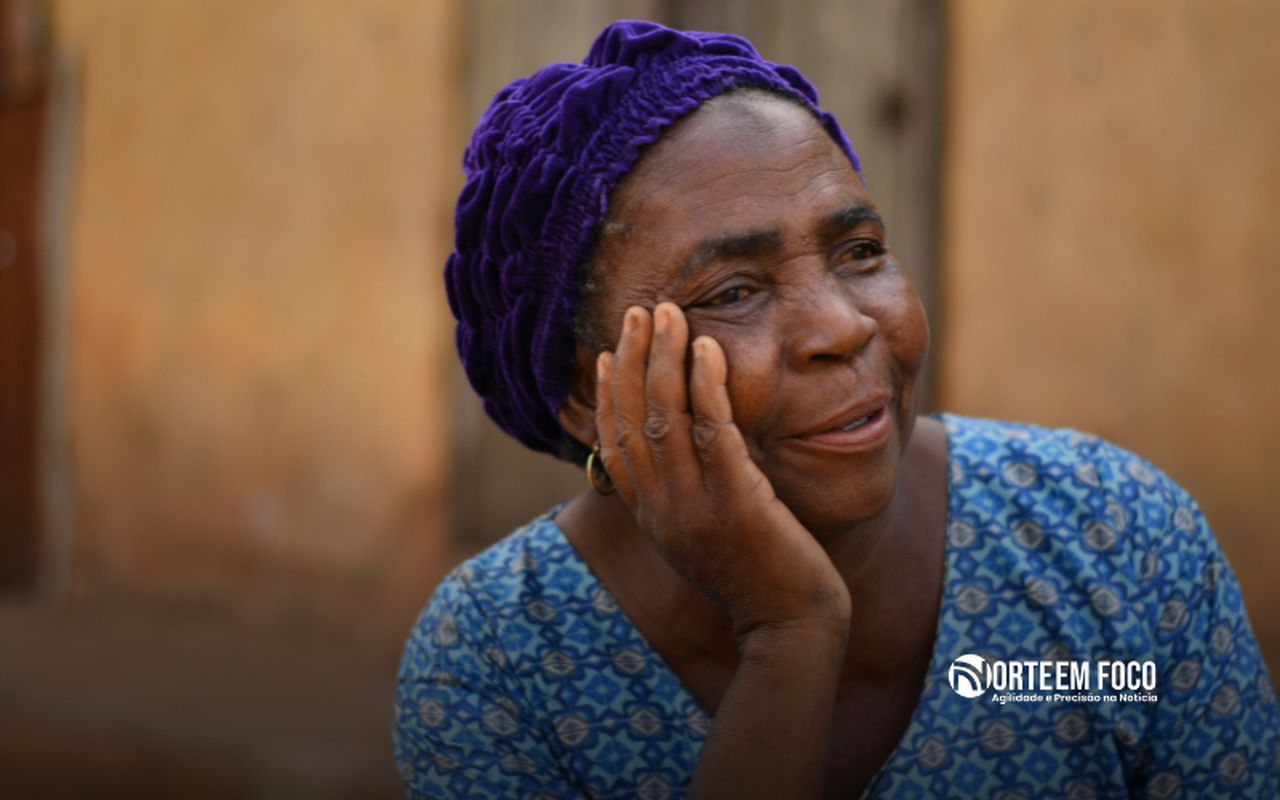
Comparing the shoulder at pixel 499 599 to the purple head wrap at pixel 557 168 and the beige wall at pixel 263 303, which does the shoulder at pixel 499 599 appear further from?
the beige wall at pixel 263 303

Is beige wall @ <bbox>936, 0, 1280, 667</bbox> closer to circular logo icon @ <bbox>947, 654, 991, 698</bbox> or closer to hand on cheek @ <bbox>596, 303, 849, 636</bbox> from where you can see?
circular logo icon @ <bbox>947, 654, 991, 698</bbox>

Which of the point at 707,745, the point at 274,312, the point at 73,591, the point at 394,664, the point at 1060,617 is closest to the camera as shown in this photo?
the point at 707,745

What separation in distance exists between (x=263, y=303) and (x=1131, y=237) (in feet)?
14.7

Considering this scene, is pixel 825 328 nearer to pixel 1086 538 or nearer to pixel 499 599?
pixel 1086 538

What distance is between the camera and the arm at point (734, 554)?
1830 mm

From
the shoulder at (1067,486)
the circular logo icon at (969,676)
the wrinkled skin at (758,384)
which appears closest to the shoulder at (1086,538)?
the shoulder at (1067,486)

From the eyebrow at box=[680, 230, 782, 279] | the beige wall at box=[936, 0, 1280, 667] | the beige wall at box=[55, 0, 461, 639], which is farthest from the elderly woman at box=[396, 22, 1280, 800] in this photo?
the beige wall at box=[55, 0, 461, 639]

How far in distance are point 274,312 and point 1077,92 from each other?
14.0ft

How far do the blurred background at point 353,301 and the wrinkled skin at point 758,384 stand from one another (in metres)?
2.48

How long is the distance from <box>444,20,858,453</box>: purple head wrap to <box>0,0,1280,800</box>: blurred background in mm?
2367

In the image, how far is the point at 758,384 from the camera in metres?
1.88

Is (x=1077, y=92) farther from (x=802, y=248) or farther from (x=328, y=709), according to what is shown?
(x=328, y=709)

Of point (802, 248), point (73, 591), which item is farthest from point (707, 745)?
point (73, 591)

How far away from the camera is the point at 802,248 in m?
1.92
